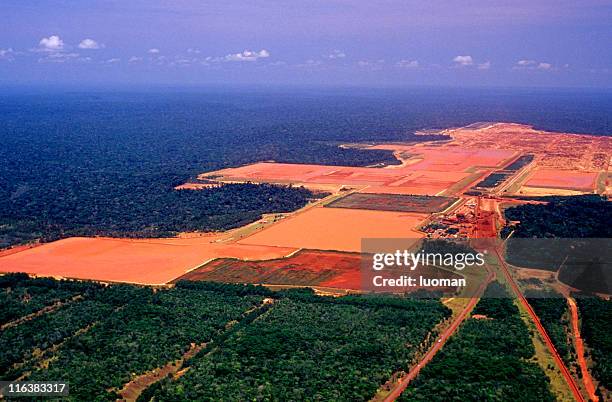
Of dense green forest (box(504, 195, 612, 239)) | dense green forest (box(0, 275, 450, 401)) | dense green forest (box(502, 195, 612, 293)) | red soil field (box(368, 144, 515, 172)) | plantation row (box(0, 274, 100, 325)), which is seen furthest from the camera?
red soil field (box(368, 144, 515, 172))

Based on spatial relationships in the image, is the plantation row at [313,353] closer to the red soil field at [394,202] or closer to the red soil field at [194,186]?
the red soil field at [394,202]

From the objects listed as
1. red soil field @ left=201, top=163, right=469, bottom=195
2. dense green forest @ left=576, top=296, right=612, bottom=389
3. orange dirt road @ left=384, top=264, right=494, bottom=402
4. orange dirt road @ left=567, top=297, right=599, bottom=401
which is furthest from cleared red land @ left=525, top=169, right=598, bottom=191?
orange dirt road @ left=567, top=297, right=599, bottom=401

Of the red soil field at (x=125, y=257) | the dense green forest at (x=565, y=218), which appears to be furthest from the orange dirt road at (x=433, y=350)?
the red soil field at (x=125, y=257)

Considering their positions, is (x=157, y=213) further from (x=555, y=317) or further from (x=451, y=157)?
(x=451, y=157)

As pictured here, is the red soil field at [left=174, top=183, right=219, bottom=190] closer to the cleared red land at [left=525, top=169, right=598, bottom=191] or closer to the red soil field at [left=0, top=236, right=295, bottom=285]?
the red soil field at [left=0, top=236, right=295, bottom=285]

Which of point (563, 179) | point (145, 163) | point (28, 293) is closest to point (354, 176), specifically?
point (563, 179)

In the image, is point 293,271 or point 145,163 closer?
point 293,271
